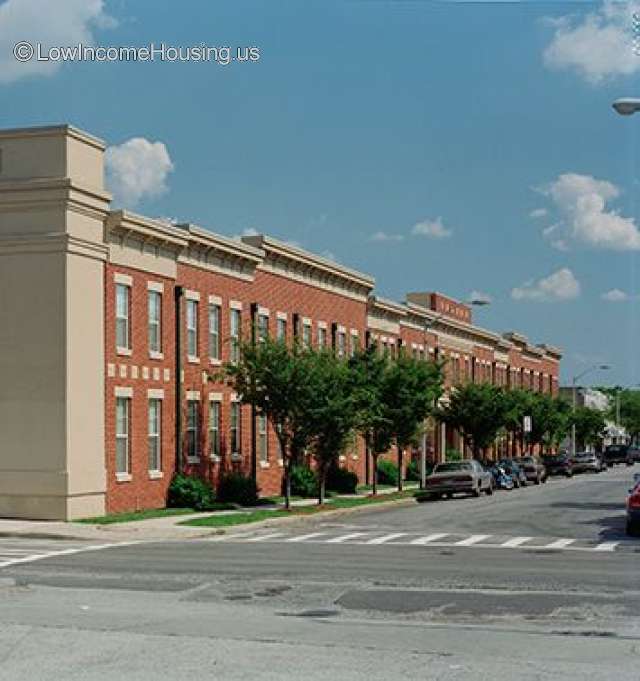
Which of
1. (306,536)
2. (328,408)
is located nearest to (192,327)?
(328,408)

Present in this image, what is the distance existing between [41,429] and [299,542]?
31.5 ft

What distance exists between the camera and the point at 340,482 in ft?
173

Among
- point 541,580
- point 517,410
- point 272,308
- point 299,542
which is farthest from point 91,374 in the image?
point 517,410

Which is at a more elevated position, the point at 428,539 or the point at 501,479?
the point at 501,479

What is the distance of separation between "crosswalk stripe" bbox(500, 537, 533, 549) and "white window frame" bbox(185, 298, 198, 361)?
15678 millimetres

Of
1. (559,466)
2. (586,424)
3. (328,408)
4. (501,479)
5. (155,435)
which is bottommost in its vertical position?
A: (501,479)

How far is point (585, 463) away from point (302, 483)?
1843 inches

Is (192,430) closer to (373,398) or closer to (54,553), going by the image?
(373,398)

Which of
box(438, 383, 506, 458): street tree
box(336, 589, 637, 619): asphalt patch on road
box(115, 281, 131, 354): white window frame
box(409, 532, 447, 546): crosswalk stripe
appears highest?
box(115, 281, 131, 354): white window frame

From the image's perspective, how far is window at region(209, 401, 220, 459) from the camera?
4250cm

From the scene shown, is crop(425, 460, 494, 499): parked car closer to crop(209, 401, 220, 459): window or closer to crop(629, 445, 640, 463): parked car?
crop(209, 401, 220, 459): window

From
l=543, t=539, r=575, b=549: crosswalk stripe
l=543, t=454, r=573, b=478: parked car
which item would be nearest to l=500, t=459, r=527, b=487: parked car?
l=543, t=454, r=573, b=478: parked car

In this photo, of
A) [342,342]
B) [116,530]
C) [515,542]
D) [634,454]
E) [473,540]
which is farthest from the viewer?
[634,454]

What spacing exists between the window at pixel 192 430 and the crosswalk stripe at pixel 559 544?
1618 centimetres
